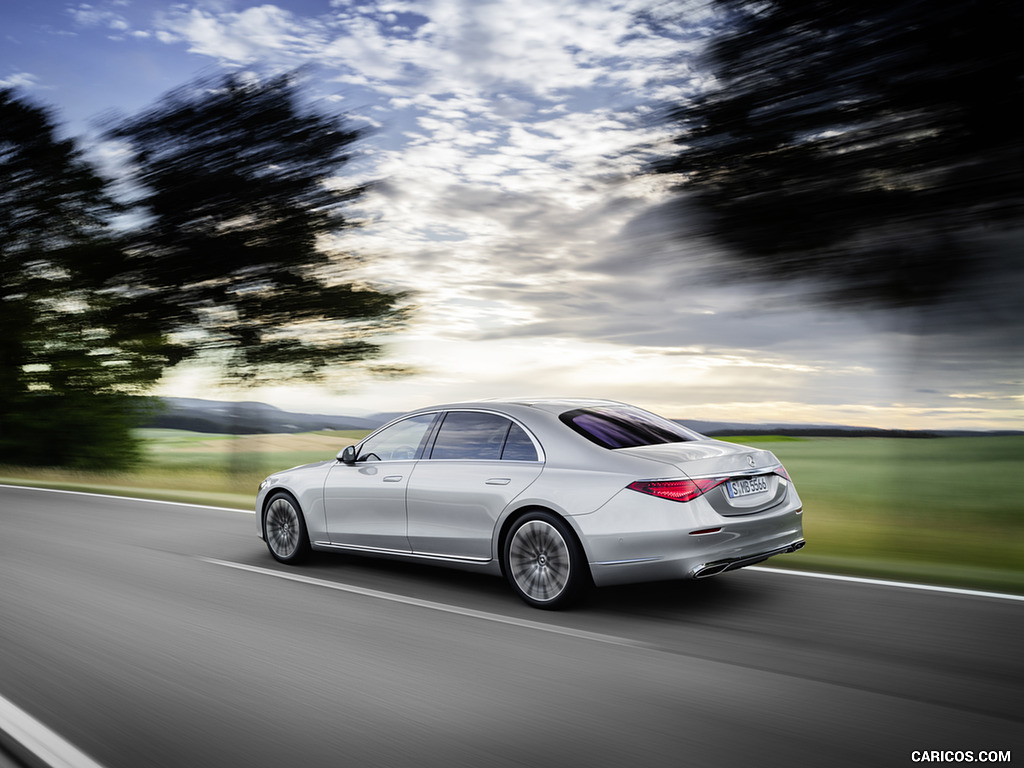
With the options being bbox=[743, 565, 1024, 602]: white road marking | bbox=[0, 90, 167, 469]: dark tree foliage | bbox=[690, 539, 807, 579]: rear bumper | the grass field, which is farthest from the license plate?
bbox=[0, 90, 167, 469]: dark tree foliage

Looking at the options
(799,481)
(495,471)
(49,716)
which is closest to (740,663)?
(495,471)

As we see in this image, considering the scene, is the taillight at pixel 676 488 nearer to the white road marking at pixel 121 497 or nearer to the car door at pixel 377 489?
the car door at pixel 377 489

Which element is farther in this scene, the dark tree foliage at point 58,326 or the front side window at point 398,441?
the dark tree foliage at point 58,326

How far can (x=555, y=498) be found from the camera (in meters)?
6.07

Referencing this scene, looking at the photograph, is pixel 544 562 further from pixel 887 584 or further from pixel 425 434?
Answer: pixel 887 584

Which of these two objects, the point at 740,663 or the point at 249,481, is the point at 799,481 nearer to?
the point at 249,481

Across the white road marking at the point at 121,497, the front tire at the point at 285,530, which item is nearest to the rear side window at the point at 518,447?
the front tire at the point at 285,530

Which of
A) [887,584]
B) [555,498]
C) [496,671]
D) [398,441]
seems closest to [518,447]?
[555,498]

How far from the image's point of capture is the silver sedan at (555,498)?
5727 mm

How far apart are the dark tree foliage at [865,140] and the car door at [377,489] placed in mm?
5073

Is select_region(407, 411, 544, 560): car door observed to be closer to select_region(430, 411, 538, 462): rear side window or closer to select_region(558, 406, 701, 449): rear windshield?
select_region(430, 411, 538, 462): rear side window

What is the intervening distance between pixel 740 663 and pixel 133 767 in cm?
320

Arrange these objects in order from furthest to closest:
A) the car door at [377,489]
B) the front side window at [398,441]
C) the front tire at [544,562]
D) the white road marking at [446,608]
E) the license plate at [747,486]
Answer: the front side window at [398,441]
the car door at [377,489]
the front tire at [544,562]
the license plate at [747,486]
the white road marking at [446,608]

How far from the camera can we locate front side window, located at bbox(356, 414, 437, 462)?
24.2 ft
